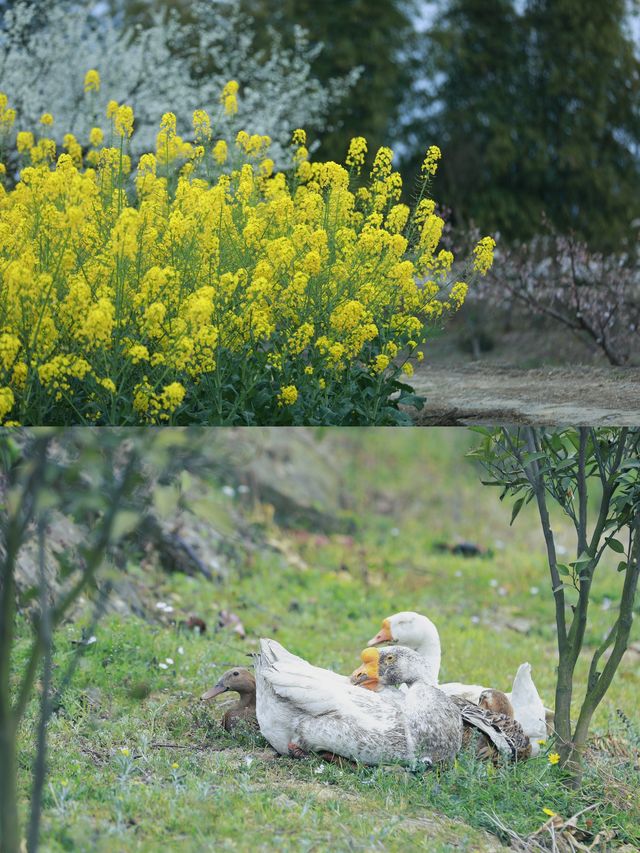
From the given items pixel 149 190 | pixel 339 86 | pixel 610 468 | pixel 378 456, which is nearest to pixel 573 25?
pixel 339 86

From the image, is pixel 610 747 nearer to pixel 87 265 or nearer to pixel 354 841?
pixel 354 841

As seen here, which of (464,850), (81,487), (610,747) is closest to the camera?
(81,487)

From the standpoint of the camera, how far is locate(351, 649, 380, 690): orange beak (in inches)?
155

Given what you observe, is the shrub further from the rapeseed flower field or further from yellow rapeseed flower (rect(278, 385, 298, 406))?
yellow rapeseed flower (rect(278, 385, 298, 406))

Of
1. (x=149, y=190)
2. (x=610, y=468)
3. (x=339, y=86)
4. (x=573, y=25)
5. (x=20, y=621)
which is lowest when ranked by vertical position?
(x=20, y=621)

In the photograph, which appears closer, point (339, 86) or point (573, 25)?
point (339, 86)

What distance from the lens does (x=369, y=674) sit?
3938mm

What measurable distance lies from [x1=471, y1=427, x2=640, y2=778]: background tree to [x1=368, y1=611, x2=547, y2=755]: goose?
127mm

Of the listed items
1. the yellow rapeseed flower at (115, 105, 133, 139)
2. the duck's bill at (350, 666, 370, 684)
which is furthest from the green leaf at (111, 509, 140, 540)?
the yellow rapeseed flower at (115, 105, 133, 139)

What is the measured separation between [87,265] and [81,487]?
201 cm

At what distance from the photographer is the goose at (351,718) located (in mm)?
3596

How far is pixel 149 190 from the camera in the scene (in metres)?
5.05

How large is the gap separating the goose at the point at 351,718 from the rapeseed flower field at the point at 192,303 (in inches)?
44.1

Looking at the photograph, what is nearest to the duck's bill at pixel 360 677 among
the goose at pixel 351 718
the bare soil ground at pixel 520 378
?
the goose at pixel 351 718
